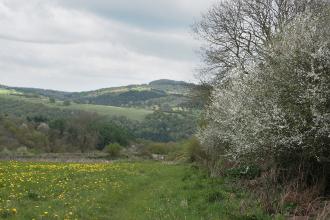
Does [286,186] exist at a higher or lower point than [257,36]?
lower

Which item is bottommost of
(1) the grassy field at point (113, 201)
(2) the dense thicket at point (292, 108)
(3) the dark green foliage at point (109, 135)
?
(3) the dark green foliage at point (109, 135)

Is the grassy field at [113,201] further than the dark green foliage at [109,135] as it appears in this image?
No

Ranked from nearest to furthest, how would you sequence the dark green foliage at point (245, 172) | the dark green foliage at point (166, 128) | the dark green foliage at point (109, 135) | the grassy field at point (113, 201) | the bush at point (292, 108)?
the grassy field at point (113, 201) → the bush at point (292, 108) → the dark green foliage at point (245, 172) → the dark green foliage at point (109, 135) → the dark green foliage at point (166, 128)

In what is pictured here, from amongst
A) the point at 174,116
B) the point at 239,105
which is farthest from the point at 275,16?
the point at 174,116

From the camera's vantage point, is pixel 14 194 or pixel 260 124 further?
pixel 14 194

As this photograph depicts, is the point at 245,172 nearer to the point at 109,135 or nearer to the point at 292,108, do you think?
the point at 292,108

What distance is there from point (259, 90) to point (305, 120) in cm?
344

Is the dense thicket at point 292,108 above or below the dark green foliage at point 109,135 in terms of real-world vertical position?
above

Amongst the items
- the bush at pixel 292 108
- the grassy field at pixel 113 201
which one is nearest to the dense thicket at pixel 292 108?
the bush at pixel 292 108

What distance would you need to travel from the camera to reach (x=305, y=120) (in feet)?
49.6

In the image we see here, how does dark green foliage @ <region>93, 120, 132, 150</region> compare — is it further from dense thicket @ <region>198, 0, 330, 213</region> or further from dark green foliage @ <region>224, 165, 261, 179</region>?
dense thicket @ <region>198, 0, 330, 213</region>

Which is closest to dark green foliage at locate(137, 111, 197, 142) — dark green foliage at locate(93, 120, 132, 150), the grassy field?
dark green foliage at locate(93, 120, 132, 150)

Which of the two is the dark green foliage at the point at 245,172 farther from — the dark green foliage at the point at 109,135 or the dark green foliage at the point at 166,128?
the dark green foliage at the point at 166,128

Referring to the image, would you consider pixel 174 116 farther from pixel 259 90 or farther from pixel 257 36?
pixel 259 90
